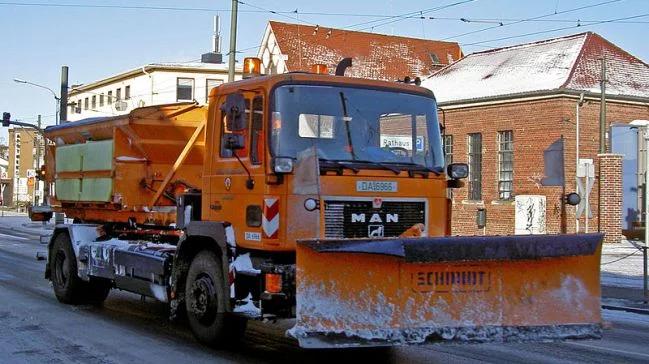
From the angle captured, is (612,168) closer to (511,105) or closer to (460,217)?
(511,105)

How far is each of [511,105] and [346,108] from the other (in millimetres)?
22151

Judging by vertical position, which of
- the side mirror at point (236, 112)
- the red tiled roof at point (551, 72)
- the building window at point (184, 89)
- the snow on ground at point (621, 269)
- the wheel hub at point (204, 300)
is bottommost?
the snow on ground at point (621, 269)

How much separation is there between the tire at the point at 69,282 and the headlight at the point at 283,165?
5.30m

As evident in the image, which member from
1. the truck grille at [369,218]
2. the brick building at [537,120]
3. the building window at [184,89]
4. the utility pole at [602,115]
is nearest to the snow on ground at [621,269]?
the brick building at [537,120]

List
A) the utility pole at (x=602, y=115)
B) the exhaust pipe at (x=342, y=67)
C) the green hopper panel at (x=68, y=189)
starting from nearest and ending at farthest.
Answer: the exhaust pipe at (x=342, y=67)
the green hopper panel at (x=68, y=189)
the utility pole at (x=602, y=115)

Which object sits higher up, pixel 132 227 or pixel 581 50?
pixel 581 50

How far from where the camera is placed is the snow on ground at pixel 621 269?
56.4 feet

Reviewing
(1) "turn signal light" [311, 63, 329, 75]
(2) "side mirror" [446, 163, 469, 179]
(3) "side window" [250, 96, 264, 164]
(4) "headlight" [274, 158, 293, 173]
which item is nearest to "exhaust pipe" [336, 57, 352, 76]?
(1) "turn signal light" [311, 63, 329, 75]

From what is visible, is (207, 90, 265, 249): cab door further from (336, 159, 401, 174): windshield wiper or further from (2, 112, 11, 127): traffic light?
(2, 112, 11, 127): traffic light

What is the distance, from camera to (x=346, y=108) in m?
8.33

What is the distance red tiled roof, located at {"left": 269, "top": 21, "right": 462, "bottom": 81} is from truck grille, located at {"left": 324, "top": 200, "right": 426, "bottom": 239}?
35.3 metres

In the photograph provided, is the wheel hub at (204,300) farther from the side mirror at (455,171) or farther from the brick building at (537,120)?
the brick building at (537,120)

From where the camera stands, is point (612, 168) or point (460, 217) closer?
point (612, 168)

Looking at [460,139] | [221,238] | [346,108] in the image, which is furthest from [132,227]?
[460,139]
